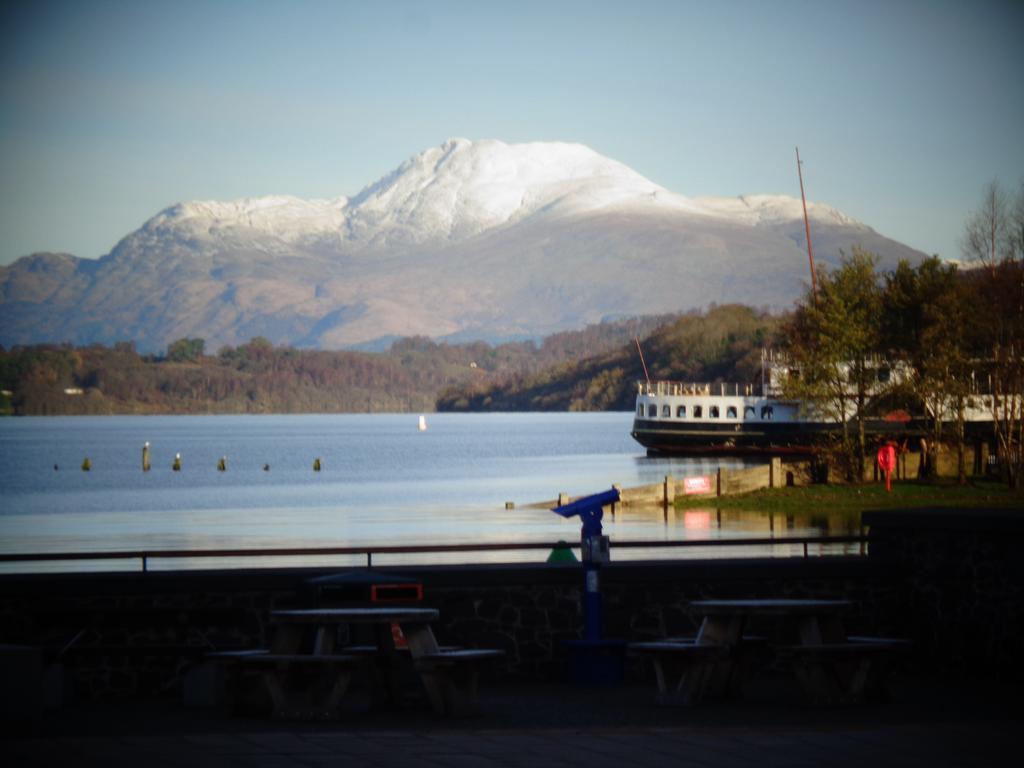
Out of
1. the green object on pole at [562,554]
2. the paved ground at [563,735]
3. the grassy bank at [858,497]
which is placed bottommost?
the grassy bank at [858,497]

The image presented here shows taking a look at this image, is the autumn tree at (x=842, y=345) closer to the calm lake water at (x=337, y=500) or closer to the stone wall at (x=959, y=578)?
the calm lake water at (x=337, y=500)

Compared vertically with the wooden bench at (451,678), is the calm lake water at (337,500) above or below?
below

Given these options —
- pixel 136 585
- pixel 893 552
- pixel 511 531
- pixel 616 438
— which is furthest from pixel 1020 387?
pixel 616 438

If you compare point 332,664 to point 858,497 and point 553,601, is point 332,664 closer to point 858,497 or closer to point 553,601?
point 553,601

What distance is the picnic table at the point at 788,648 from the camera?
1206cm

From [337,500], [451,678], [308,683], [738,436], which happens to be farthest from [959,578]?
[738,436]

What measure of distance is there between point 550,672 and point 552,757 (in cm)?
401

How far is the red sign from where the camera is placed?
175 ft

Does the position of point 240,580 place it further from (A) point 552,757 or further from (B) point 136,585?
(A) point 552,757

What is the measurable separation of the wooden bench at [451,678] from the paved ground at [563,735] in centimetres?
18

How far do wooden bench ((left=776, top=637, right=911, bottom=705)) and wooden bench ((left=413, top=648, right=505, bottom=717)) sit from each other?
2.44 metres

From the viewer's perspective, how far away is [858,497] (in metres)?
50.3

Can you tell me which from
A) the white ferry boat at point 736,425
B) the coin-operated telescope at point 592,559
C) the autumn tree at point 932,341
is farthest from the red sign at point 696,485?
the coin-operated telescope at point 592,559

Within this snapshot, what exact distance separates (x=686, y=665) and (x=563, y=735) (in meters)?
1.75
